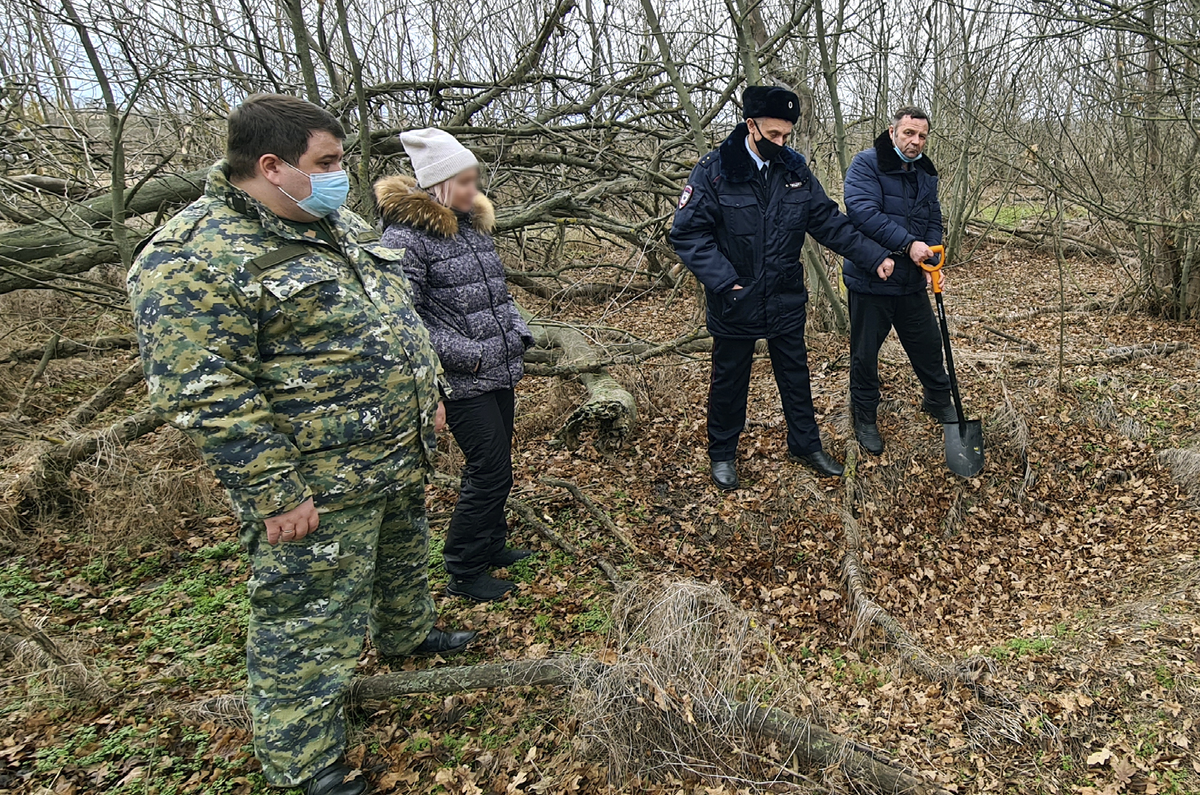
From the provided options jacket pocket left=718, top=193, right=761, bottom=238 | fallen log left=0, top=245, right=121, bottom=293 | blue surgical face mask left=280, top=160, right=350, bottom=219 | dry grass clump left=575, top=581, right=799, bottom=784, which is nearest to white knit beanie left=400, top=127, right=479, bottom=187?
blue surgical face mask left=280, top=160, right=350, bottom=219

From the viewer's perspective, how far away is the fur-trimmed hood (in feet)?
9.42

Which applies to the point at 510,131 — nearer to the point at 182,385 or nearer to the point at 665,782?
the point at 182,385

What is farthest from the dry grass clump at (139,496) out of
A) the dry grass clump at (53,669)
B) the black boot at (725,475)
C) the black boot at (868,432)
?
the black boot at (868,432)

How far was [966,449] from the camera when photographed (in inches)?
170

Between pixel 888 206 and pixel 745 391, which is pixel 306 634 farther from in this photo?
pixel 888 206

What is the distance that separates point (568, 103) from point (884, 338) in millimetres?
3961

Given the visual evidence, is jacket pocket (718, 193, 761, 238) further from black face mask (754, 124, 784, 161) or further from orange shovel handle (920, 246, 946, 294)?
orange shovel handle (920, 246, 946, 294)

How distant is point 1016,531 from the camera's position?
4.13 m

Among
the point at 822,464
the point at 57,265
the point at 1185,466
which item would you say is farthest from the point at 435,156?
the point at 1185,466

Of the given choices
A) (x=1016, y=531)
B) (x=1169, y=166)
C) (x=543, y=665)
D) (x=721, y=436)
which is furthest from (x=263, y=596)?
(x=1169, y=166)

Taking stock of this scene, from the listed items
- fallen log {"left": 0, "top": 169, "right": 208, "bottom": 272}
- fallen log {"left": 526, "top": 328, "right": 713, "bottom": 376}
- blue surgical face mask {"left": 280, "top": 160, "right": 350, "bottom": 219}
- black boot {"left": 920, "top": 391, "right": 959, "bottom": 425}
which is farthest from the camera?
fallen log {"left": 526, "top": 328, "right": 713, "bottom": 376}

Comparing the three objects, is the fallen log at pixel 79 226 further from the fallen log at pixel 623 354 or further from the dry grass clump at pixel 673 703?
the dry grass clump at pixel 673 703

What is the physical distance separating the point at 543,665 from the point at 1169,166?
27.4ft

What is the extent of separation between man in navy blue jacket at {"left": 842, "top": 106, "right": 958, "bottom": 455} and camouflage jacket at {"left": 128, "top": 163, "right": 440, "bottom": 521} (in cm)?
289
